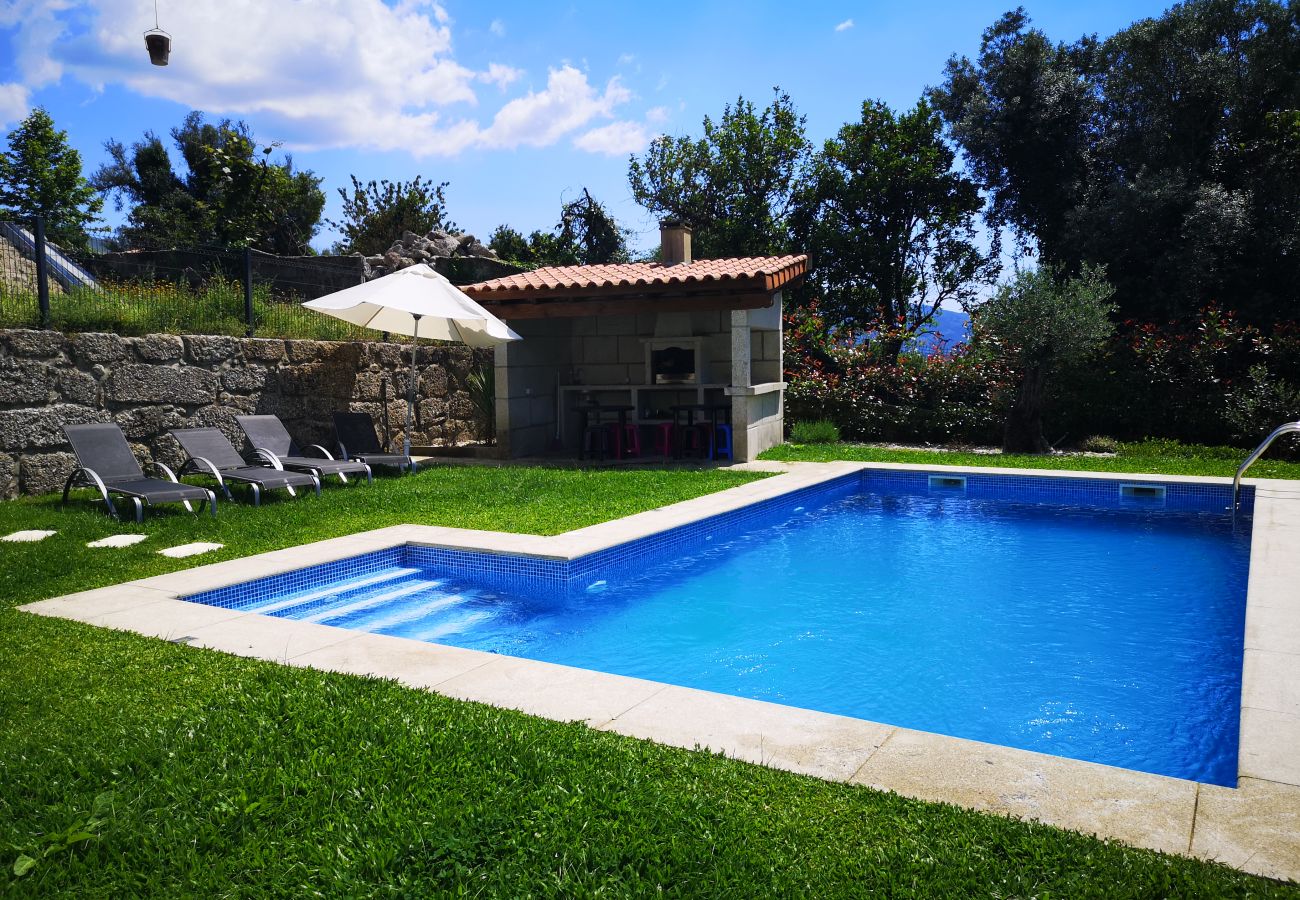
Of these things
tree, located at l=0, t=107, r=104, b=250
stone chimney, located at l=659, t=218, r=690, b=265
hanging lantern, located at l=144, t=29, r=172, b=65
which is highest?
tree, located at l=0, t=107, r=104, b=250

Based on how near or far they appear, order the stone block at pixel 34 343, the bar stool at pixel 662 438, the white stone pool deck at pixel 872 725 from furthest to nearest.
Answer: the bar stool at pixel 662 438
the stone block at pixel 34 343
the white stone pool deck at pixel 872 725

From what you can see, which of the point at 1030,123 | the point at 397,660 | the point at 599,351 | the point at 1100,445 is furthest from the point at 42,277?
the point at 1030,123

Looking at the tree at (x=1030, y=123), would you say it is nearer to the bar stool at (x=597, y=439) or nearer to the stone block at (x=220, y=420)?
the bar stool at (x=597, y=439)

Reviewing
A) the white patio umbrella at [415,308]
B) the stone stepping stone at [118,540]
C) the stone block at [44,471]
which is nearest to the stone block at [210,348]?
the white patio umbrella at [415,308]

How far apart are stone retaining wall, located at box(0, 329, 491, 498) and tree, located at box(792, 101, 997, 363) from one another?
12341 millimetres

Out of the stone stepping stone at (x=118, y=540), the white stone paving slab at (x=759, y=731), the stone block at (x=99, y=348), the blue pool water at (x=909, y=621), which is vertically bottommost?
the blue pool water at (x=909, y=621)

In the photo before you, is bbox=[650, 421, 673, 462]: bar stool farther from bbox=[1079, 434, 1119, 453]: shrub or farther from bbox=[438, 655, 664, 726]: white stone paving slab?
bbox=[438, 655, 664, 726]: white stone paving slab

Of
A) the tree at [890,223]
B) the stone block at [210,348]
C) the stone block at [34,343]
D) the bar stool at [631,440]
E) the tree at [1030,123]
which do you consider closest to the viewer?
the stone block at [34,343]

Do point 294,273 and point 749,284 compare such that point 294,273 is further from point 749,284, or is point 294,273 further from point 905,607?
point 905,607

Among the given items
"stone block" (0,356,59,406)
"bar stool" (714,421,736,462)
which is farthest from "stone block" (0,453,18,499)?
"bar stool" (714,421,736,462)

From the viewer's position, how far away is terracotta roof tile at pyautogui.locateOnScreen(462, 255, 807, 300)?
12.1 metres

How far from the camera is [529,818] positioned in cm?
278

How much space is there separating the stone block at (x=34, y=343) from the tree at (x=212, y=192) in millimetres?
17662

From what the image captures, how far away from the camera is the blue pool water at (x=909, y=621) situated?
4625mm
